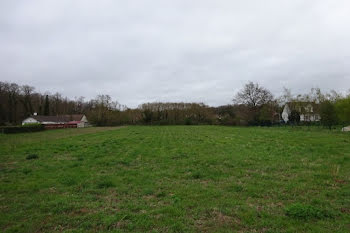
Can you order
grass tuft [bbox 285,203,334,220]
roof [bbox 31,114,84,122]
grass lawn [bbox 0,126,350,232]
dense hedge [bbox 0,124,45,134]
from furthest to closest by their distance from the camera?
roof [bbox 31,114,84,122]
dense hedge [bbox 0,124,45,134]
grass tuft [bbox 285,203,334,220]
grass lawn [bbox 0,126,350,232]

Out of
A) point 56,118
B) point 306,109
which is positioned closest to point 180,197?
point 306,109

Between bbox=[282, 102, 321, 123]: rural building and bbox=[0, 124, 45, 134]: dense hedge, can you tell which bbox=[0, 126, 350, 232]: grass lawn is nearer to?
bbox=[0, 124, 45, 134]: dense hedge

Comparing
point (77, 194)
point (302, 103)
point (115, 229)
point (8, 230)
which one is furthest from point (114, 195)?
point (302, 103)

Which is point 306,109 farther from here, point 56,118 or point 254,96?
point 56,118

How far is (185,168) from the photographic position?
7.72 meters

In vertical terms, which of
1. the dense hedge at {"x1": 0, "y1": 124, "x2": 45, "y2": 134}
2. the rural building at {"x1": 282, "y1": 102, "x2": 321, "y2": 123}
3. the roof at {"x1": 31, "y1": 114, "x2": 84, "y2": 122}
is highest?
the rural building at {"x1": 282, "y1": 102, "x2": 321, "y2": 123}

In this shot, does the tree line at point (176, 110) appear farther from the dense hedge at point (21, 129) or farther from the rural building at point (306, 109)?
the dense hedge at point (21, 129)

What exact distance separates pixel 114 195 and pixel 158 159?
436cm

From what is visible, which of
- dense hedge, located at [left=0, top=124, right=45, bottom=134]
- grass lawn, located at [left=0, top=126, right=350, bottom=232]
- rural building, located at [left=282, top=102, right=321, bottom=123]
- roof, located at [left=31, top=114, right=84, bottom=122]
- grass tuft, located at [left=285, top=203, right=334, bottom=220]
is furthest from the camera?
roof, located at [left=31, top=114, right=84, bottom=122]

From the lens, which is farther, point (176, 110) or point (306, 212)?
point (176, 110)

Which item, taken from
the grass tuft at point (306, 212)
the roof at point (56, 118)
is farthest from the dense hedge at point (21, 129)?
the grass tuft at point (306, 212)

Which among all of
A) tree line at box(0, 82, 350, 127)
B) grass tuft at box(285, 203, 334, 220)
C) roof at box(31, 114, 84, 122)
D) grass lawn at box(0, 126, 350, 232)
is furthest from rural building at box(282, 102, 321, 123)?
roof at box(31, 114, 84, 122)

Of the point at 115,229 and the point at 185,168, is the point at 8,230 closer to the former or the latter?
the point at 115,229

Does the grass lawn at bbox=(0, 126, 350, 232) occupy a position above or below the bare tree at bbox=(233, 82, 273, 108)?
below
